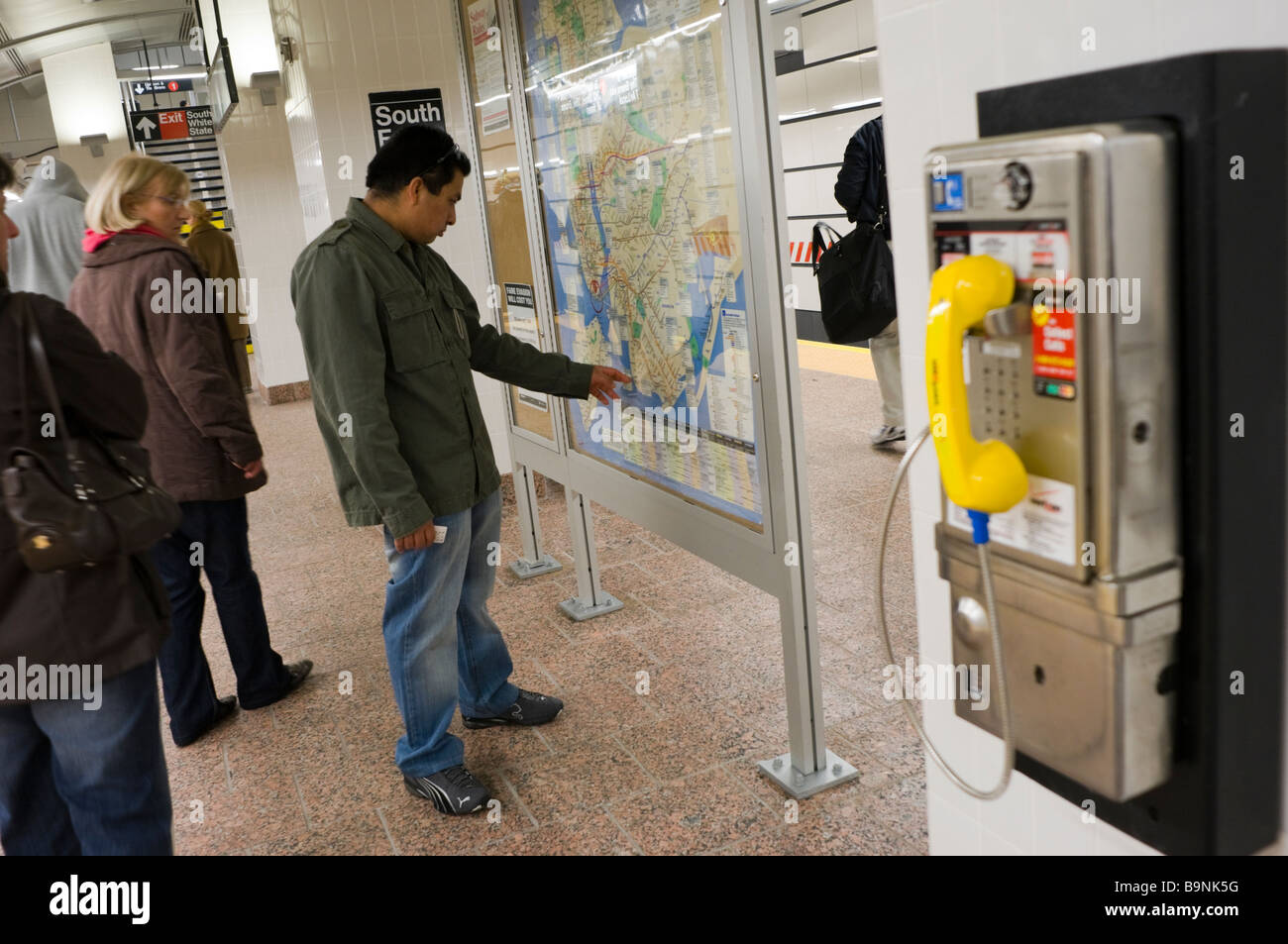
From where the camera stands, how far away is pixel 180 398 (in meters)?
3.04

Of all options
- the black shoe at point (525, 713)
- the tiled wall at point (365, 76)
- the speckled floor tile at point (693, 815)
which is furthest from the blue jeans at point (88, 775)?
the tiled wall at point (365, 76)

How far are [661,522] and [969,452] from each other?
1.83m

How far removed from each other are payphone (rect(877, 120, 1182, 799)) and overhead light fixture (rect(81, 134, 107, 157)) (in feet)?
48.5

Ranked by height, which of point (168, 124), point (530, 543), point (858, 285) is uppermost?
point (168, 124)

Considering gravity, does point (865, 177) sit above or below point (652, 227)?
above

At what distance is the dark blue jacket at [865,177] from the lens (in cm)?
516

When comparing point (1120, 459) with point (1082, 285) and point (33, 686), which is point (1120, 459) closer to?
point (1082, 285)

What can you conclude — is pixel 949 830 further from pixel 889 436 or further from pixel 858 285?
pixel 889 436

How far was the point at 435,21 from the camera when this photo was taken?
5395 mm

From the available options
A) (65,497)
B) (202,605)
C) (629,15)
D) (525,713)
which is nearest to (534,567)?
(525,713)

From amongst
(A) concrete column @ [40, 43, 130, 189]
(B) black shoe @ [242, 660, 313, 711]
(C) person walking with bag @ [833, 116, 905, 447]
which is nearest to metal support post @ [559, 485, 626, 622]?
(B) black shoe @ [242, 660, 313, 711]

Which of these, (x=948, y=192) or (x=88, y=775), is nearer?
(x=948, y=192)

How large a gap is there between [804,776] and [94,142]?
14157mm
